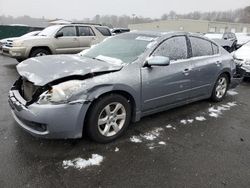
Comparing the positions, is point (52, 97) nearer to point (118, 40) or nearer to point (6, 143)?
point (6, 143)

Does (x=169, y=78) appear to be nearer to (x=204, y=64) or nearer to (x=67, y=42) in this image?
(x=204, y=64)

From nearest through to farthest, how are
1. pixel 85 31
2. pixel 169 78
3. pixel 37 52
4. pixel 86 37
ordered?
pixel 169 78, pixel 37 52, pixel 86 37, pixel 85 31

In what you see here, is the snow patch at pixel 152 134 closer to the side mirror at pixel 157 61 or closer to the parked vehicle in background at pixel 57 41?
the side mirror at pixel 157 61

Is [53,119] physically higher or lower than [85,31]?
lower

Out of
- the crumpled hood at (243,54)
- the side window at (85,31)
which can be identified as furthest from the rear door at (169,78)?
the side window at (85,31)

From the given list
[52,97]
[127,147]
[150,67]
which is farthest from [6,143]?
[150,67]

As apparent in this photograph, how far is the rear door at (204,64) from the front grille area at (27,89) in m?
2.80

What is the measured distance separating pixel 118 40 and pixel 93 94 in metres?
1.84

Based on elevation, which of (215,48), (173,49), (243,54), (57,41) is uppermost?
(173,49)

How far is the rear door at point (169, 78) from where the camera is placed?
12.4 feet

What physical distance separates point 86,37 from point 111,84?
25.0 ft

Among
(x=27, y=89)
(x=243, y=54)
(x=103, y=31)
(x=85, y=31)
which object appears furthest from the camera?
(x=103, y=31)

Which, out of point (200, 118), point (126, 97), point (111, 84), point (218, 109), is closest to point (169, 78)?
point (126, 97)

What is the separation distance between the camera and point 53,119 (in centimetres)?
294
